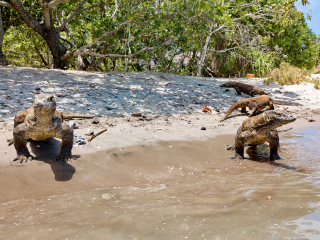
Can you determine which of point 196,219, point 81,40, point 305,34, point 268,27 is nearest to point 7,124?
point 196,219

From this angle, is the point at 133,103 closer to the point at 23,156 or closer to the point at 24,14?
the point at 23,156

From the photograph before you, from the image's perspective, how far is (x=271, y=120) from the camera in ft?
15.0

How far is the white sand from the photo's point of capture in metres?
5.36

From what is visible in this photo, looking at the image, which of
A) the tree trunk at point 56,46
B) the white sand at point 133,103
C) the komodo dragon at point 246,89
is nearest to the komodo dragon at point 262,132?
the white sand at point 133,103

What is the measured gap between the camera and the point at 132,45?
11.6 meters

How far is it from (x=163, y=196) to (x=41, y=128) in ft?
6.34

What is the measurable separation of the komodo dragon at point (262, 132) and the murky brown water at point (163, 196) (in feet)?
0.82

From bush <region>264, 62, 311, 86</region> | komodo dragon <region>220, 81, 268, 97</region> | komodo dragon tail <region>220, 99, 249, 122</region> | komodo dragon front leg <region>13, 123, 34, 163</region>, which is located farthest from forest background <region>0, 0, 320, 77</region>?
komodo dragon front leg <region>13, 123, 34, 163</region>

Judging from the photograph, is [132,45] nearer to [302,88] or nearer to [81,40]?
[81,40]

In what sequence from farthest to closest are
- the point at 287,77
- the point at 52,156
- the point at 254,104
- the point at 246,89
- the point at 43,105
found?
the point at 287,77 < the point at 246,89 < the point at 254,104 < the point at 52,156 < the point at 43,105

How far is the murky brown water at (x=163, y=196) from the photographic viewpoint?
2074mm

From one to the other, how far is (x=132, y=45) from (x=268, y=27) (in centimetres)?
987

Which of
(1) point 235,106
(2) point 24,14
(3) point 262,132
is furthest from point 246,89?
(2) point 24,14

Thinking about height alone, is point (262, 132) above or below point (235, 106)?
below
